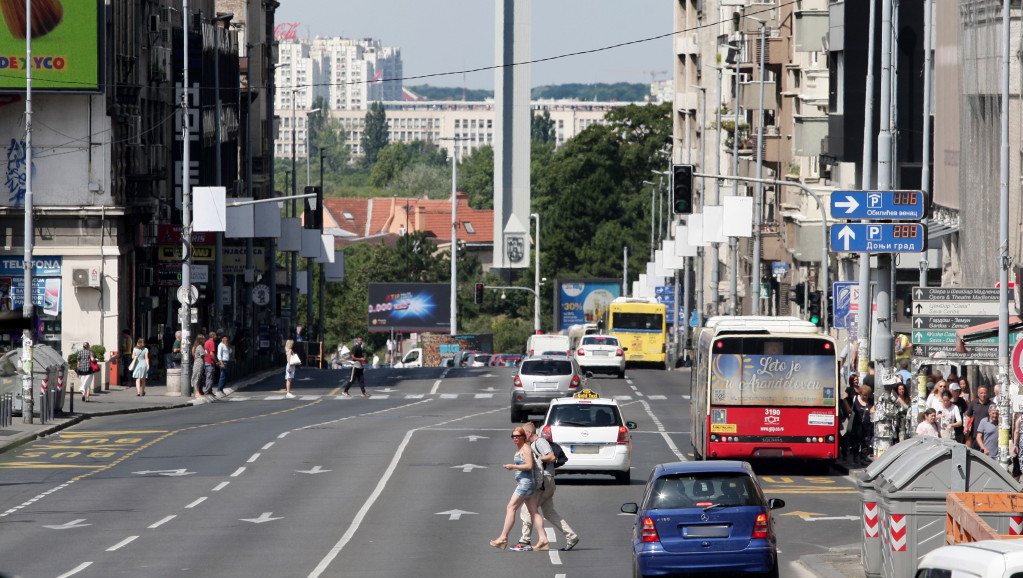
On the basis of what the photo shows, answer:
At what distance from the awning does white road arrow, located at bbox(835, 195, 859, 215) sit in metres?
4.57

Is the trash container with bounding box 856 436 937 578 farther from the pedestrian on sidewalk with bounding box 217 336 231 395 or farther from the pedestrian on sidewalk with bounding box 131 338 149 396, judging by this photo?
the pedestrian on sidewalk with bounding box 217 336 231 395

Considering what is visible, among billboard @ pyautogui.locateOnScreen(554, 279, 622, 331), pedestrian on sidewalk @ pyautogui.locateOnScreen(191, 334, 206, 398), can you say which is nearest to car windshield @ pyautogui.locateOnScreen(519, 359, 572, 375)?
pedestrian on sidewalk @ pyautogui.locateOnScreen(191, 334, 206, 398)

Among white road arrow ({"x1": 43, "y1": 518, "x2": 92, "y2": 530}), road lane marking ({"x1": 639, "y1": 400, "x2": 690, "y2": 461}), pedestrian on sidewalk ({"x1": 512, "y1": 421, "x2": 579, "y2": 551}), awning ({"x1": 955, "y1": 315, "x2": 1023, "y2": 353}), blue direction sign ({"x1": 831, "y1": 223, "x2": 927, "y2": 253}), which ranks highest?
blue direction sign ({"x1": 831, "y1": 223, "x2": 927, "y2": 253})

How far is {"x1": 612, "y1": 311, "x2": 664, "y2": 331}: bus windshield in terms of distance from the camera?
69.8m

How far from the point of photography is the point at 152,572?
18516 millimetres

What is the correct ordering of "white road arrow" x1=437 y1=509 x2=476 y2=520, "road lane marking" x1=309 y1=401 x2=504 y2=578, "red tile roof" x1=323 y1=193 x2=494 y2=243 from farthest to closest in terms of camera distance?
"red tile roof" x1=323 y1=193 x2=494 y2=243 → "white road arrow" x1=437 y1=509 x2=476 y2=520 → "road lane marking" x1=309 y1=401 x2=504 y2=578

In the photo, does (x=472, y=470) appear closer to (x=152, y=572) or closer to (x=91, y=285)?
(x=152, y=572)

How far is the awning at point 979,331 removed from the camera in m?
26.1

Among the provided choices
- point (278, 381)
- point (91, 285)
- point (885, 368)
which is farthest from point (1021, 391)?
point (278, 381)

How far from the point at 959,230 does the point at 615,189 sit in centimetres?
8608

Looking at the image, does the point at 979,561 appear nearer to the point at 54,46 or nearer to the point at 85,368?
the point at 85,368

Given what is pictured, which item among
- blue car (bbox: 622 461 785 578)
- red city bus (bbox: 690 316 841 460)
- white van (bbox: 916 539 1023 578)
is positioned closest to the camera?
white van (bbox: 916 539 1023 578)

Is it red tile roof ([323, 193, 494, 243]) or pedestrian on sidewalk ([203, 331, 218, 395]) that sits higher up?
red tile roof ([323, 193, 494, 243])

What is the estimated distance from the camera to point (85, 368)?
146ft
